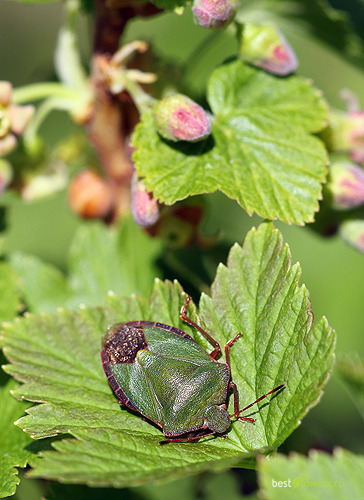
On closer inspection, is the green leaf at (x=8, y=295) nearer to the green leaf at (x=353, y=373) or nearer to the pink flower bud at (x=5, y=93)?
the pink flower bud at (x=5, y=93)

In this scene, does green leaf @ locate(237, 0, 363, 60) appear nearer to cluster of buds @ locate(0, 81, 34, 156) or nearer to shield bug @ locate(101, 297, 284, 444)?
cluster of buds @ locate(0, 81, 34, 156)

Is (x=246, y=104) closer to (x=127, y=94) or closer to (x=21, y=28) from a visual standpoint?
(x=127, y=94)

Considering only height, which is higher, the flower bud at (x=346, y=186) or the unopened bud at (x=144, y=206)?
the unopened bud at (x=144, y=206)

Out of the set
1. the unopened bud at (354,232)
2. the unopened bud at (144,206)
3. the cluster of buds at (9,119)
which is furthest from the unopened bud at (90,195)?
the unopened bud at (354,232)

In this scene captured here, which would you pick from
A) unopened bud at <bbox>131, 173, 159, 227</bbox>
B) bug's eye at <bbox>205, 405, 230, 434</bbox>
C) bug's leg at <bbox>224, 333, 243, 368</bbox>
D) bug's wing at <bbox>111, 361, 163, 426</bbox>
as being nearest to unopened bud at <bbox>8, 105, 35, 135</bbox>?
unopened bud at <bbox>131, 173, 159, 227</bbox>

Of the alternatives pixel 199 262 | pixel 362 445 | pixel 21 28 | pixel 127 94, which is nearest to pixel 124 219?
pixel 199 262
